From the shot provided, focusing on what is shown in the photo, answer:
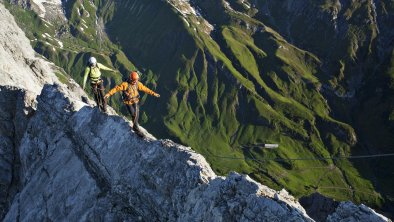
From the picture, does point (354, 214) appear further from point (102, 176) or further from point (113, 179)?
point (102, 176)

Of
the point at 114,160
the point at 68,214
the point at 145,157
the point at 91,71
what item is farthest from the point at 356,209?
the point at 91,71

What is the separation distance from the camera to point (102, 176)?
3359 centimetres

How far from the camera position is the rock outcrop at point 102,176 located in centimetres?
2453

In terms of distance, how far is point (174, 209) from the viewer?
2736 centimetres

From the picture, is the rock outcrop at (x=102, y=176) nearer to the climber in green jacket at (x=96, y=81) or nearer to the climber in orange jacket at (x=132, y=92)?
the climber in green jacket at (x=96, y=81)

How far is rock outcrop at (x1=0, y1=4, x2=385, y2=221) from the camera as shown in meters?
24.5

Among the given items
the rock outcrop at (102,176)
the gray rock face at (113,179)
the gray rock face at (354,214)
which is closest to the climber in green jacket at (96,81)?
the rock outcrop at (102,176)

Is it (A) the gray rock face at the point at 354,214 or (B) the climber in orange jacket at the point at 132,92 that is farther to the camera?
(B) the climber in orange jacket at the point at 132,92

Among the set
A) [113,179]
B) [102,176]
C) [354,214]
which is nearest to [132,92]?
[113,179]

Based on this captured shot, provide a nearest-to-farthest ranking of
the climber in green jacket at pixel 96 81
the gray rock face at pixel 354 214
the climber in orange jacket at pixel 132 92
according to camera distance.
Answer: the gray rock face at pixel 354 214, the climber in orange jacket at pixel 132 92, the climber in green jacket at pixel 96 81

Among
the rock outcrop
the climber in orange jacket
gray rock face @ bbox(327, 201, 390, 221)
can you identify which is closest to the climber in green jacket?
the rock outcrop

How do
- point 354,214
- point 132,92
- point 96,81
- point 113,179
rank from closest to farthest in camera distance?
point 354,214 < point 113,179 < point 132,92 < point 96,81

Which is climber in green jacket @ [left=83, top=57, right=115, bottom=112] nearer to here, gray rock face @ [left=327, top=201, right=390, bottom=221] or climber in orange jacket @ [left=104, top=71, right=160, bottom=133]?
climber in orange jacket @ [left=104, top=71, right=160, bottom=133]

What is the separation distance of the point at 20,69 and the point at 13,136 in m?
23.8
